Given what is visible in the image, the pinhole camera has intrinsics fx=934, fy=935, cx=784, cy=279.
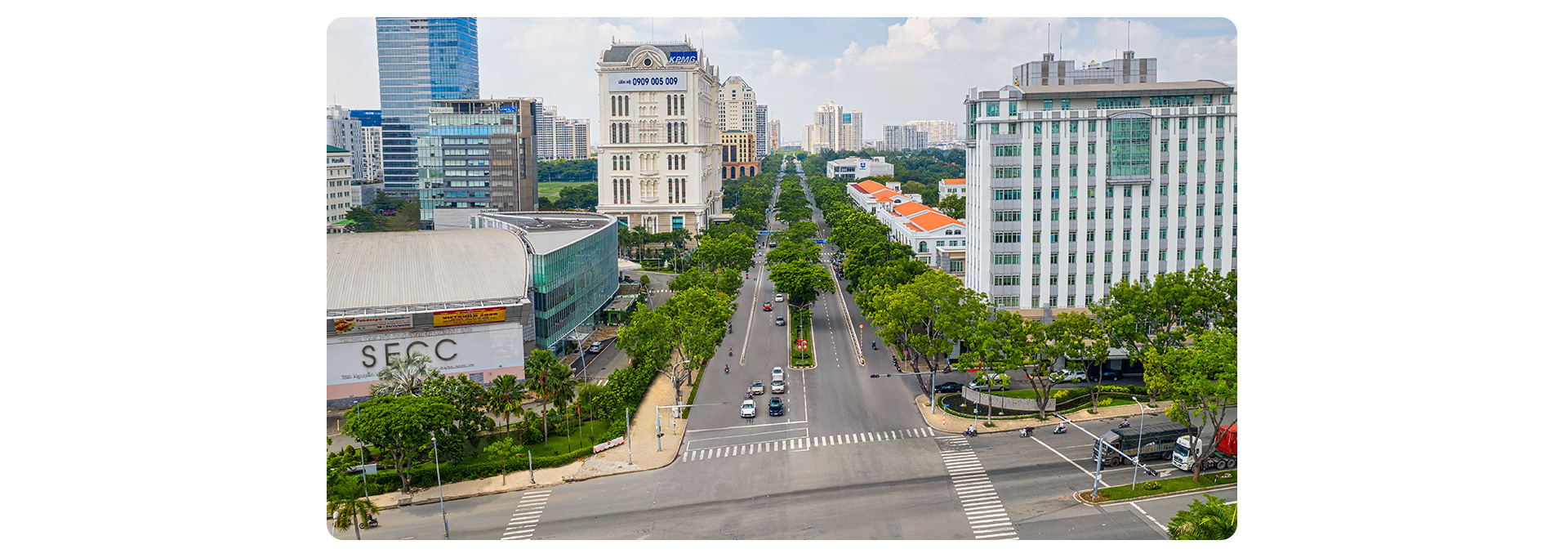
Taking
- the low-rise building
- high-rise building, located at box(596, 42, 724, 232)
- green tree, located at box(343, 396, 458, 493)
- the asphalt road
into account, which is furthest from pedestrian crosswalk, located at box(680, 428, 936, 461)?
the low-rise building

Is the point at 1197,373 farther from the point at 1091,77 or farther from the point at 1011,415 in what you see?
the point at 1091,77

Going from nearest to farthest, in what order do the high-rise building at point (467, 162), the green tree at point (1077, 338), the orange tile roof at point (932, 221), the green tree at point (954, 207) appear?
the green tree at point (1077, 338), the orange tile roof at point (932, 221), the high-rise building at point (467, 162), the green tree at point (954, 207)

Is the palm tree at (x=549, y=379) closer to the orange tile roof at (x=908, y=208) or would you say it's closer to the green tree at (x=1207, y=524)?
the green tree at (x=1207, y=524)

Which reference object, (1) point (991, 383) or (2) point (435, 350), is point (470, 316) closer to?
(2) point (435, 350)

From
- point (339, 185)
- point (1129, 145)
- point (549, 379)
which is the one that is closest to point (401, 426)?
point (549, 379)

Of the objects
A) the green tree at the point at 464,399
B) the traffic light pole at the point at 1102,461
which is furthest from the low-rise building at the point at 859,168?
the green tree at the point at 464,399
